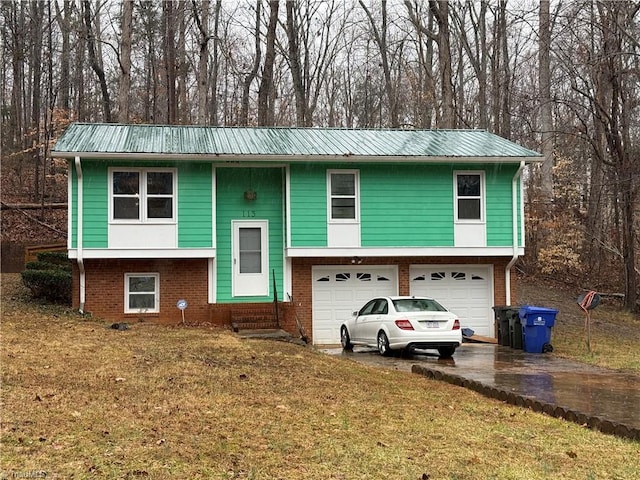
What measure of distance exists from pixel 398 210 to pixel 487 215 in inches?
105

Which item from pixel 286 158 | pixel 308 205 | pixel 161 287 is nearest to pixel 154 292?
pixel 161 287

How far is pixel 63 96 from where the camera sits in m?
35.6

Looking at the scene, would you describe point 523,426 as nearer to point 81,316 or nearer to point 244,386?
point 244,386

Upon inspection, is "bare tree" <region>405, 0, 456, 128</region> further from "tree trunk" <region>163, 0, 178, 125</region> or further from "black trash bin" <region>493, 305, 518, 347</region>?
"black trash bin" <region>493, 305, 518, 347</region>

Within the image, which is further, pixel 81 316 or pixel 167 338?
pixel 81 316

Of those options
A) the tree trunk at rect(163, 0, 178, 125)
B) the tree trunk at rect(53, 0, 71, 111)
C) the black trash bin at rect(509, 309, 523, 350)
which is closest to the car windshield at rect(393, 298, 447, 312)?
the black trash bin at rect(509, 309, 523, 350)

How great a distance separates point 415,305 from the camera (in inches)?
666

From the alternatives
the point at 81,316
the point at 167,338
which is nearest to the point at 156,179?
the point at 81,316

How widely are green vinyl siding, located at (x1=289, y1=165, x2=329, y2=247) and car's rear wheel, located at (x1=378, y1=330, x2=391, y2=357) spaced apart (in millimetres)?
4366

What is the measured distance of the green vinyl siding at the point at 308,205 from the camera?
20422 millimetres

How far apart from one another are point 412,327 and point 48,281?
33.2 feet

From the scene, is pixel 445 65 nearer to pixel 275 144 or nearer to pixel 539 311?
pixel 275 144

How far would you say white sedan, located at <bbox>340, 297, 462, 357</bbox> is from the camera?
16188mm

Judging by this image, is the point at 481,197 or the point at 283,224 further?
the point at 481,197
